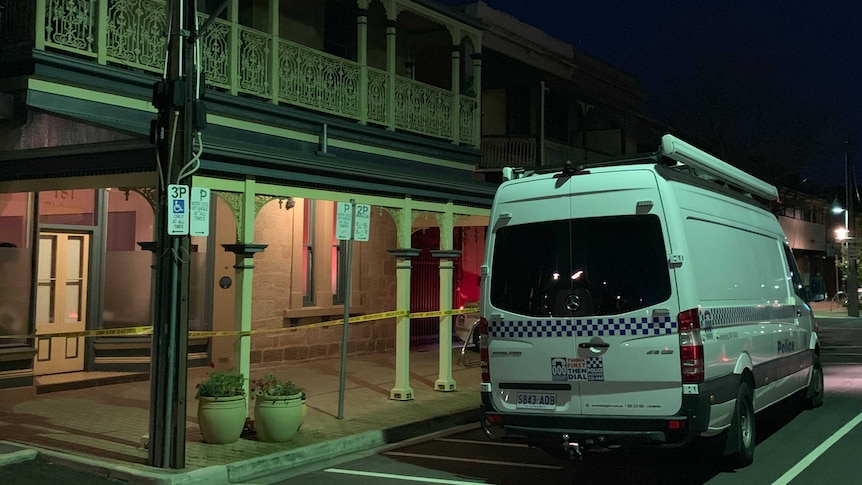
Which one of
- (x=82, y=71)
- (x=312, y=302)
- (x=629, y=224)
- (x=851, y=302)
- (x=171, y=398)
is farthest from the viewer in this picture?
(x=851, y=302)

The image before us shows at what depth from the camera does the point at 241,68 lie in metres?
12.6

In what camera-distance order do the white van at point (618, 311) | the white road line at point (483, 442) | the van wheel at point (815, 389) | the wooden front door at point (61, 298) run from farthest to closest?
the wooden front door at point (61, 298) < the van wheel at point (815, 389) < the white road line at point (483, 442) < the white van at point (618, 311)

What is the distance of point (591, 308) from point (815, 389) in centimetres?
604

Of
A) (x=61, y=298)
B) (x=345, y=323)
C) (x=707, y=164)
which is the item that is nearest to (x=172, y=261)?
(x=345, y=323)

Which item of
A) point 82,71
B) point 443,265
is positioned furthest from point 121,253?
point 443,265

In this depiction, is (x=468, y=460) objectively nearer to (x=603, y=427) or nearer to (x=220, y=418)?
(x=603, y=427)

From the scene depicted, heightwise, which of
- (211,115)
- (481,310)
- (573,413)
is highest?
(211,115)

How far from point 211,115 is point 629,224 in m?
7.43

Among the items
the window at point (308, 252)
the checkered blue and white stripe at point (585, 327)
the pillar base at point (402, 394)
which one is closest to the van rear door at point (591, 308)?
the checkered blue and white stripe at point (585, 327)

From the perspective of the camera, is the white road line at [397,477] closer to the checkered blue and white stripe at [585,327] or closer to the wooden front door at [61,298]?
the checkered blue and white stripe at [585,327]

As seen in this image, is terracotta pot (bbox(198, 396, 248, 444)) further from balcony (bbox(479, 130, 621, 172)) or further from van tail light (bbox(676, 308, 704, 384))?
balcony (bbox(479, 130, 621, 172))

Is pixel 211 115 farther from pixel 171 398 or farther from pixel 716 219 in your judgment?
pixel 716 219

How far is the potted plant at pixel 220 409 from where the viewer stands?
8.57 m

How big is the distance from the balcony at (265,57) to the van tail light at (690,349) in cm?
697
